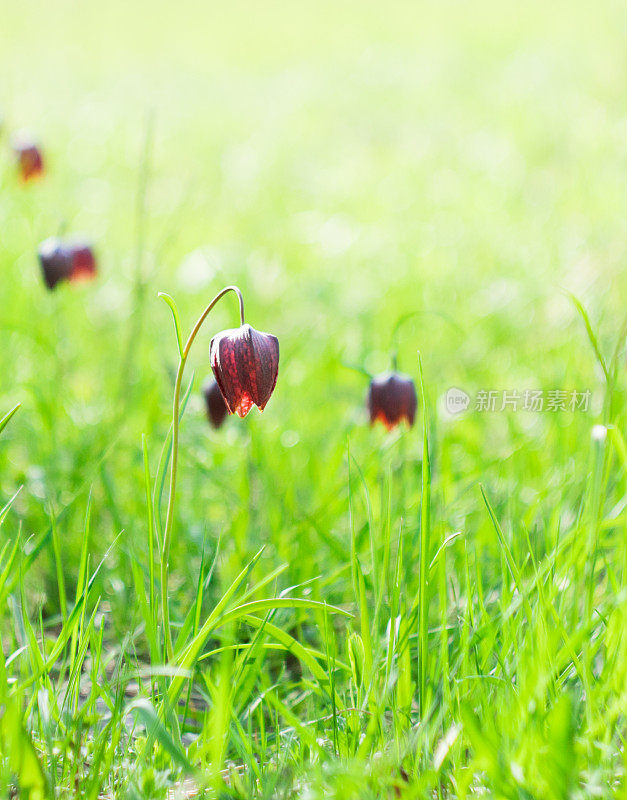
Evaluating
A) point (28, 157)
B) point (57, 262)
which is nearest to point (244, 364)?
point (57, 262)

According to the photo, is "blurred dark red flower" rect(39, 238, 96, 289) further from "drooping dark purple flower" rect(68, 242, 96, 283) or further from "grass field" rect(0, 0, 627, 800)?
"grass field" rect(0, 0, 627, 800)

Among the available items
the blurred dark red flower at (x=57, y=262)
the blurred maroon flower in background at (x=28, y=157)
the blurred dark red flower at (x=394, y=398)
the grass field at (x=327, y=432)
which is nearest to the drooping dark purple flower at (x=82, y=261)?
the blurred dark red flower at (x=57, y=262)

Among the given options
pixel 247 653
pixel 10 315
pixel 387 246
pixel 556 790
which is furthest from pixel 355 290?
pixel 556 790

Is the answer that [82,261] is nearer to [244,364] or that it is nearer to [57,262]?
[57,262]

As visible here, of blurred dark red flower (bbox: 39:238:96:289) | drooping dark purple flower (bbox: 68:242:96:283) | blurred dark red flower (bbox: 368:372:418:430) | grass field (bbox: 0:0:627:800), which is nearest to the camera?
grass field (bbox: 0:0:627:800)


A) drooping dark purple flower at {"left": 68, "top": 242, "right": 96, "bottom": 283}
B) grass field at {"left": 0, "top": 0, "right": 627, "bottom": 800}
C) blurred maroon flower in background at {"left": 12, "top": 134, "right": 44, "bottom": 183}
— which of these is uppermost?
blurred maroon flower in background at {"left": 12, "top": 134, "right": 44, "bottom": 183}

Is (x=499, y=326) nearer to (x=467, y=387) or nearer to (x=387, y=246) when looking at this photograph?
(x=467, y=387)

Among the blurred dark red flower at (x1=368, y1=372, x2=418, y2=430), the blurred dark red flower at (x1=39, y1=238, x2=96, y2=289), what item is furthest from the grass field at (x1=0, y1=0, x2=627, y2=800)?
the blurred dark red flower at (x1=39, y1=238, x2=96, y2=289)
